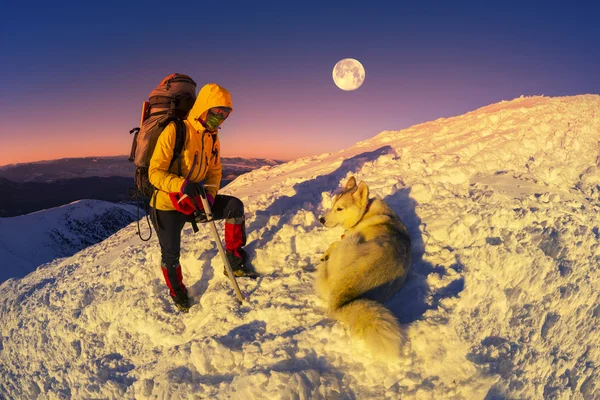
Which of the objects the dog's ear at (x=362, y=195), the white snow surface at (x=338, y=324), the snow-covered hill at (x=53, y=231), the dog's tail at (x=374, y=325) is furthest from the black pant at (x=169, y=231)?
the snow-covered hill at (x=53, y=231)

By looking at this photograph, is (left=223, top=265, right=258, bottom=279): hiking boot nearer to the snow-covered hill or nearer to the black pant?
the black pant

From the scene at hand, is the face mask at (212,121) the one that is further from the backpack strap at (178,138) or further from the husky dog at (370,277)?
the husky dog at (370,277)

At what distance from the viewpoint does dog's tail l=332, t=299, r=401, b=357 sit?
299cm

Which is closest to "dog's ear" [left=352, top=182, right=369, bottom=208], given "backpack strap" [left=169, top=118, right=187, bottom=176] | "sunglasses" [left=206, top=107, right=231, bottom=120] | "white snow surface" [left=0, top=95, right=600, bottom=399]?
"white snow surface" [left=0, top=95, right=600, bottom=399]

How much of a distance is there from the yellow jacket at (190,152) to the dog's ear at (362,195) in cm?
249

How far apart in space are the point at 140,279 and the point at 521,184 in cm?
834

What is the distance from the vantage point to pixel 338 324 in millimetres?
3502

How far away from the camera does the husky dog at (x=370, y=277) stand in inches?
122

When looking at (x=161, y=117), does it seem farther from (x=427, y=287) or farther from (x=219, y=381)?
(x=427, y=287)

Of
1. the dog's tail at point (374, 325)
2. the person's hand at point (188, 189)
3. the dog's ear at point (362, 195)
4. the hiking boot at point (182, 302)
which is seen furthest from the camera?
the dog's ear at point (362, 195)

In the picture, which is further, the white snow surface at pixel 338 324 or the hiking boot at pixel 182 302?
the hiking boot at pixel 182 302

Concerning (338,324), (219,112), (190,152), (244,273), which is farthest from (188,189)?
(338,324)

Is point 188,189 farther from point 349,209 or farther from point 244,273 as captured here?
point 349,209

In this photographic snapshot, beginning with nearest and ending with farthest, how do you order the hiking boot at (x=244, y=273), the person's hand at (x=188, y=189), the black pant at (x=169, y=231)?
the person's hand at (x=188, y=189), the black pant at (x=169, y=231), the hiking boot at (x=244, y=273)
